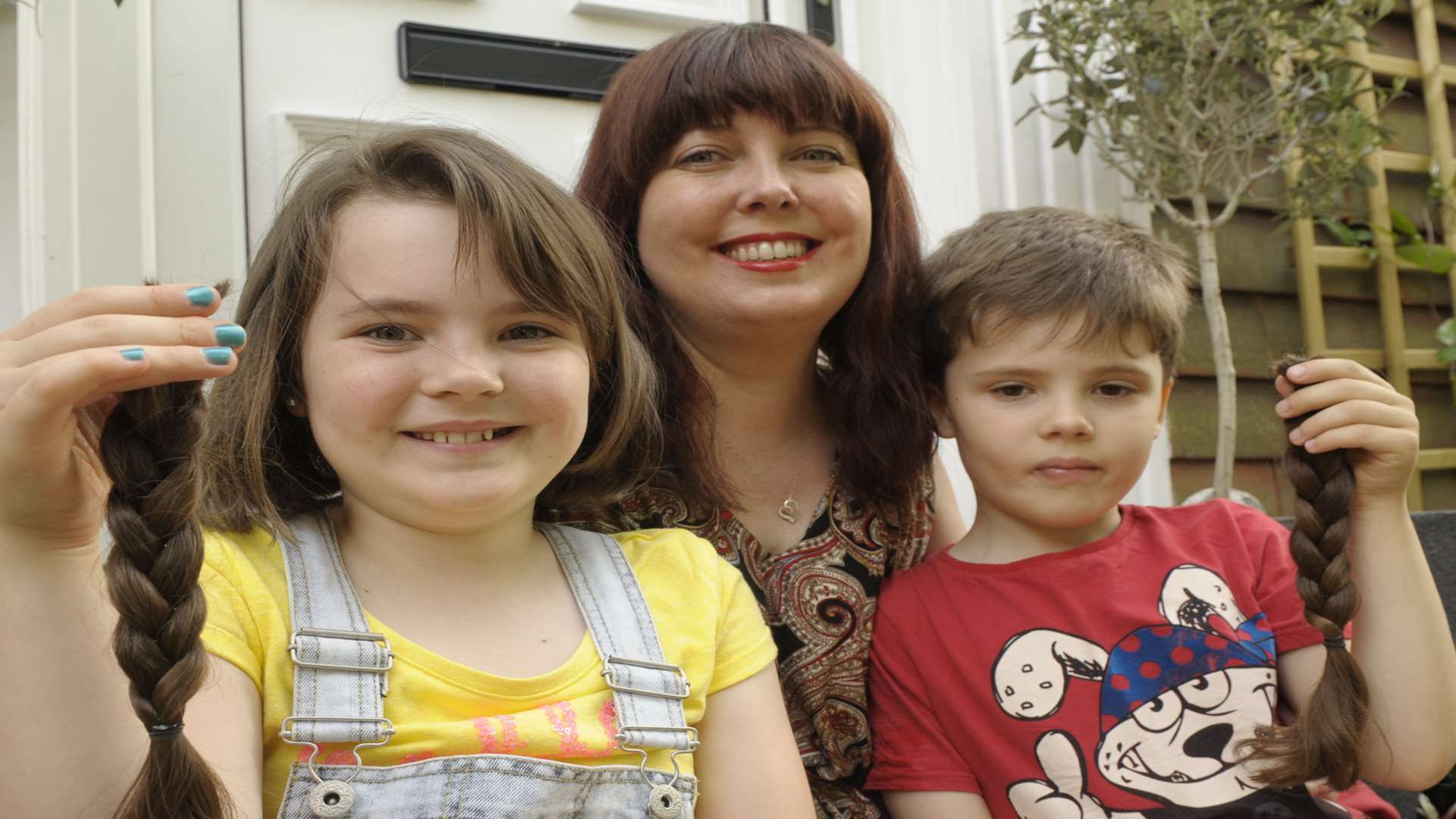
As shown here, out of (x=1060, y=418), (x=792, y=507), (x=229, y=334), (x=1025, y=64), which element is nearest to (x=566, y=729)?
(x=229, y=334)

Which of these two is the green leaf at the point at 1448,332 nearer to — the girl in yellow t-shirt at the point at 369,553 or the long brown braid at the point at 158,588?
the girl in yellow t-shirt at the point at 369,553

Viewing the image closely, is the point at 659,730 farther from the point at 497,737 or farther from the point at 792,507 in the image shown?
the point at 792,507

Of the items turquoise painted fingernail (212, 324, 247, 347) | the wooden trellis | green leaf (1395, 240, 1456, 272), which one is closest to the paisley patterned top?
turquoise painted fingernail (212, 324, 247, 347)

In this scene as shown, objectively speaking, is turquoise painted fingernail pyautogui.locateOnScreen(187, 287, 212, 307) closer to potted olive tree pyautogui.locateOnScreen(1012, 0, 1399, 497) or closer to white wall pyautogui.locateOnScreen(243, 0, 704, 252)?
white wall pyautogui.locateOnScreen(243, 0, 704, 252)

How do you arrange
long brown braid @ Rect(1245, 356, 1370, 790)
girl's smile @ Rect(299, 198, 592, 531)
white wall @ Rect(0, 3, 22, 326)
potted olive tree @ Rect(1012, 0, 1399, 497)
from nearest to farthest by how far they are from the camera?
1. girl's smile @ Rect(299, 198, 592, 531)
2. long brown braid @ Rect(1245, 356, 1370, 790)
3. white wall @ Rect(0, 3, 22, 326)
4. potted olive tree @ Rect(1012, 0, 1399, 497)

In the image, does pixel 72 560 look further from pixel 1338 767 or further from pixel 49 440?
pixel 1338 767

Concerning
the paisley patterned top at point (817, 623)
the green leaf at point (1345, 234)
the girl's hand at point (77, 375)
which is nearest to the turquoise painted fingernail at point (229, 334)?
the girl's hand at point (77, 375)

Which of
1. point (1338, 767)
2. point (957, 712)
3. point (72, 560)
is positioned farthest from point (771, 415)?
point (72, 560)

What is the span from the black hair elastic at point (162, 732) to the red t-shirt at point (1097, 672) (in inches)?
33.6

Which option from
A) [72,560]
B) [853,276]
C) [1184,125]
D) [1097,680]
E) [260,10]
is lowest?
[1097,680]

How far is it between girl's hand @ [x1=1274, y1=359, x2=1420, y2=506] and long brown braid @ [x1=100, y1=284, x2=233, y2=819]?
1073 millimetres

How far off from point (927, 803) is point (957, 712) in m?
0.11

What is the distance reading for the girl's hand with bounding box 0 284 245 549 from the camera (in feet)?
2.57

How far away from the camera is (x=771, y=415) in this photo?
1.65 meters
